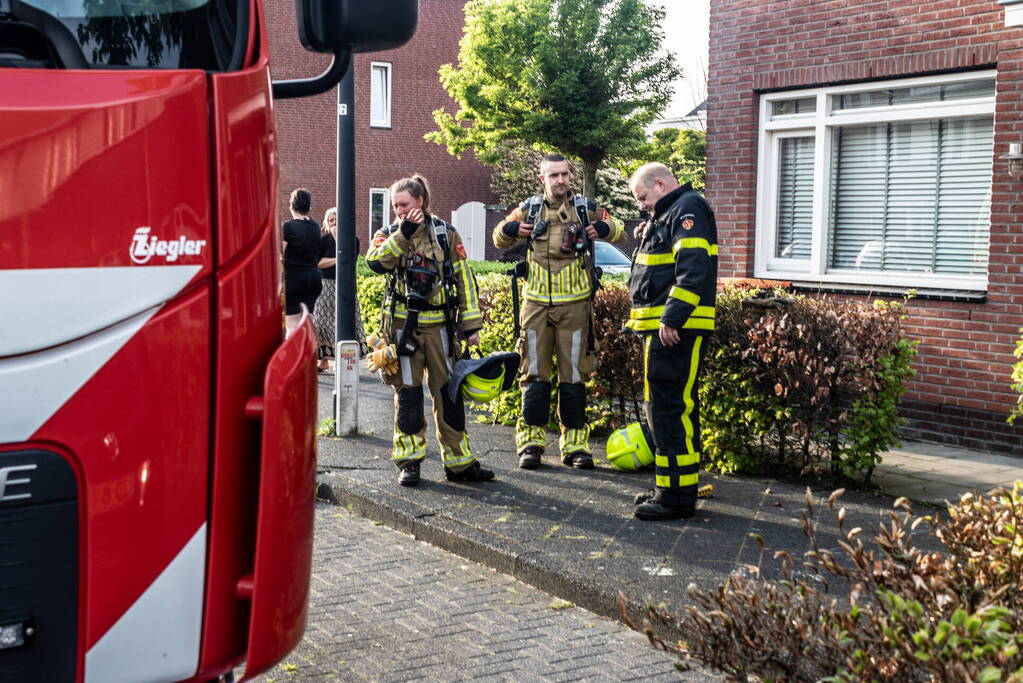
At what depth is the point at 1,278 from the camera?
260 cm

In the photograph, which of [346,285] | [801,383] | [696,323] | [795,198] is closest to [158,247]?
[696,323]

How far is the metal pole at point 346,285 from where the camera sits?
9836 millimetres

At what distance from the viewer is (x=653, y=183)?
7.03m

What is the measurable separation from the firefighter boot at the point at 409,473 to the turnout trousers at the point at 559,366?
0.93 m

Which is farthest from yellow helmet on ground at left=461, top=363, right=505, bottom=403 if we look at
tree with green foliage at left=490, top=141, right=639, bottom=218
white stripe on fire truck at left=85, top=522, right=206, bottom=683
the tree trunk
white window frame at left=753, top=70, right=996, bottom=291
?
the tree trunk

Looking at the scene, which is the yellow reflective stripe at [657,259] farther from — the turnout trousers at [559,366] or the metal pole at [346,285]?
the metal pole at [346,285]

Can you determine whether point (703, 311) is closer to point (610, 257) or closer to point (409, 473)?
point (409, 473)

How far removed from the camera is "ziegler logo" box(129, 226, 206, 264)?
2.74 m

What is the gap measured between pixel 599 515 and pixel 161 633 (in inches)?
174

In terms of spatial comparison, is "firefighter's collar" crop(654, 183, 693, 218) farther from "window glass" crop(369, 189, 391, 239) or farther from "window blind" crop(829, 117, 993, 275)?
"window glass" crop(369, 189, 391, 239)

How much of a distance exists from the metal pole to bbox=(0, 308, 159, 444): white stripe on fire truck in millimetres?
7079

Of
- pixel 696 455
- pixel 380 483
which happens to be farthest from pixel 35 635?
pixel 380 483

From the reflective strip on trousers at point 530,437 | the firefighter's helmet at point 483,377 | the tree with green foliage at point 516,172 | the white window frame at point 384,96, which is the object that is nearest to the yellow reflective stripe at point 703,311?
the firefighter's helmet at point 483,377

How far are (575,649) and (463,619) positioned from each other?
0.65 meters
